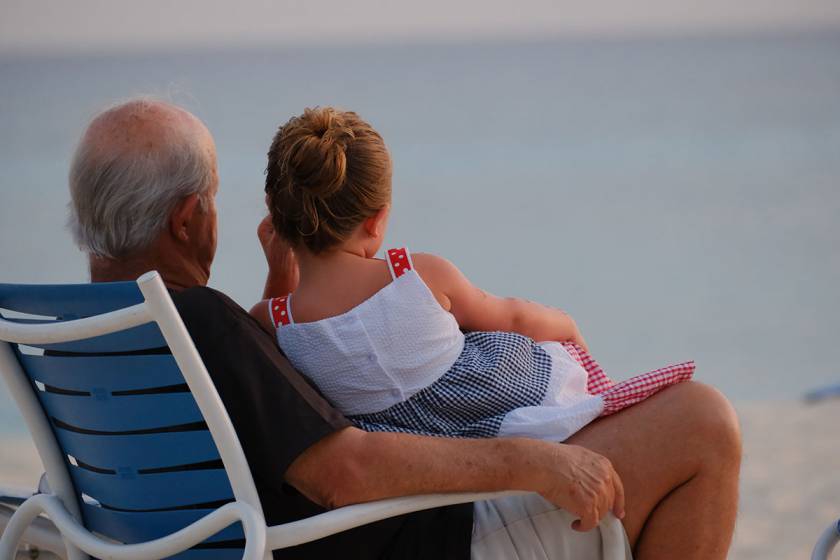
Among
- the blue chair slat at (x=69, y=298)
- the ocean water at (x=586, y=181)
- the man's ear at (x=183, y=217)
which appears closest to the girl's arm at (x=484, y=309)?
the man's ear at (x=183, y=217)

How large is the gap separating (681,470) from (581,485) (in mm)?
198

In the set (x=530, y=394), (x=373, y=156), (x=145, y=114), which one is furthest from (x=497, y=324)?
(x=145, y=114)

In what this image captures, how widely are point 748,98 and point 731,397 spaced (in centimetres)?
2026

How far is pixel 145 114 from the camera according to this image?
2.27 metres

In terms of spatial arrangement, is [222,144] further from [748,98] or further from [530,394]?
[530,394]

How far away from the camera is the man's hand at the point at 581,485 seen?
1961 millimetres

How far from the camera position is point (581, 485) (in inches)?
77.3

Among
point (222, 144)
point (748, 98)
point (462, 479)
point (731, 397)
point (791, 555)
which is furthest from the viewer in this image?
point (748, 98)

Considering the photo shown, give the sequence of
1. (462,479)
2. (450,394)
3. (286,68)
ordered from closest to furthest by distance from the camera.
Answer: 1. (462,479)
2. (450,394)
3. (286,68)

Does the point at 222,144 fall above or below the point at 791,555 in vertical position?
above

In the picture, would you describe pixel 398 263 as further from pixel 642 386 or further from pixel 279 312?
pixel 642 386

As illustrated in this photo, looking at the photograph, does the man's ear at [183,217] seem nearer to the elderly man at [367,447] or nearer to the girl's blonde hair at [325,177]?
the elderly man at [367,447]

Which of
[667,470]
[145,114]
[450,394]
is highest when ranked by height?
[145,114]

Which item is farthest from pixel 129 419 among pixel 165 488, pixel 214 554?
pixel 214 554
